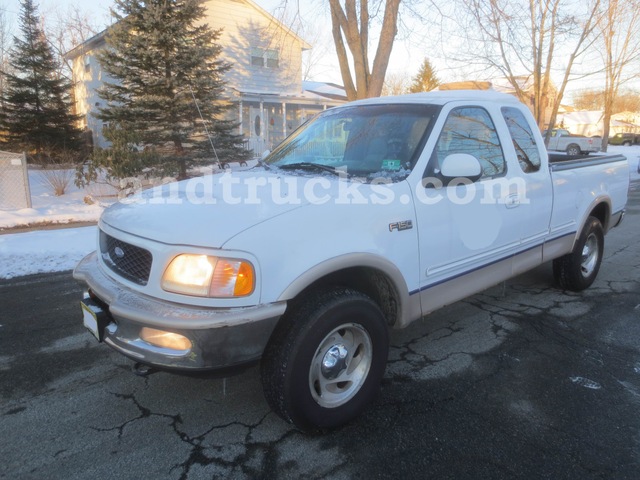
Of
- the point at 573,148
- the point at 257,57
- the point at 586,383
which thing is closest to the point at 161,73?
the point at 257,57

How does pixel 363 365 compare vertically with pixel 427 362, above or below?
above

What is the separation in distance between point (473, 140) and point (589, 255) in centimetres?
262

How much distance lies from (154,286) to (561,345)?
3.24 m

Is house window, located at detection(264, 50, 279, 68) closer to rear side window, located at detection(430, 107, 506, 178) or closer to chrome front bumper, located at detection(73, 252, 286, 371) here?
rear side window, located at detection(430, 107, 506, 178)

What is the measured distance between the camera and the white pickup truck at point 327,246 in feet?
7.36

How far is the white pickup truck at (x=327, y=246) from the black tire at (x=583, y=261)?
1.00m

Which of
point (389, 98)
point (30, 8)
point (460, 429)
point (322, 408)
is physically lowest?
point (460, 429)

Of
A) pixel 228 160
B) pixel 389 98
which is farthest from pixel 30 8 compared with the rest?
pixel 389 98

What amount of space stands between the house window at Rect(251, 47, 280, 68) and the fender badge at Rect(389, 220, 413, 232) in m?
21.3

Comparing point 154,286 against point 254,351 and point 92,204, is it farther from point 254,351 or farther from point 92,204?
point 92,204

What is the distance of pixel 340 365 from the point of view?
2693 millimetres

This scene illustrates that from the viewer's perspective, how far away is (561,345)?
3795mm

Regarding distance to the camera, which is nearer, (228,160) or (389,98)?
(389,98)

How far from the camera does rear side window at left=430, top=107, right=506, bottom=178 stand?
10.7 ft
